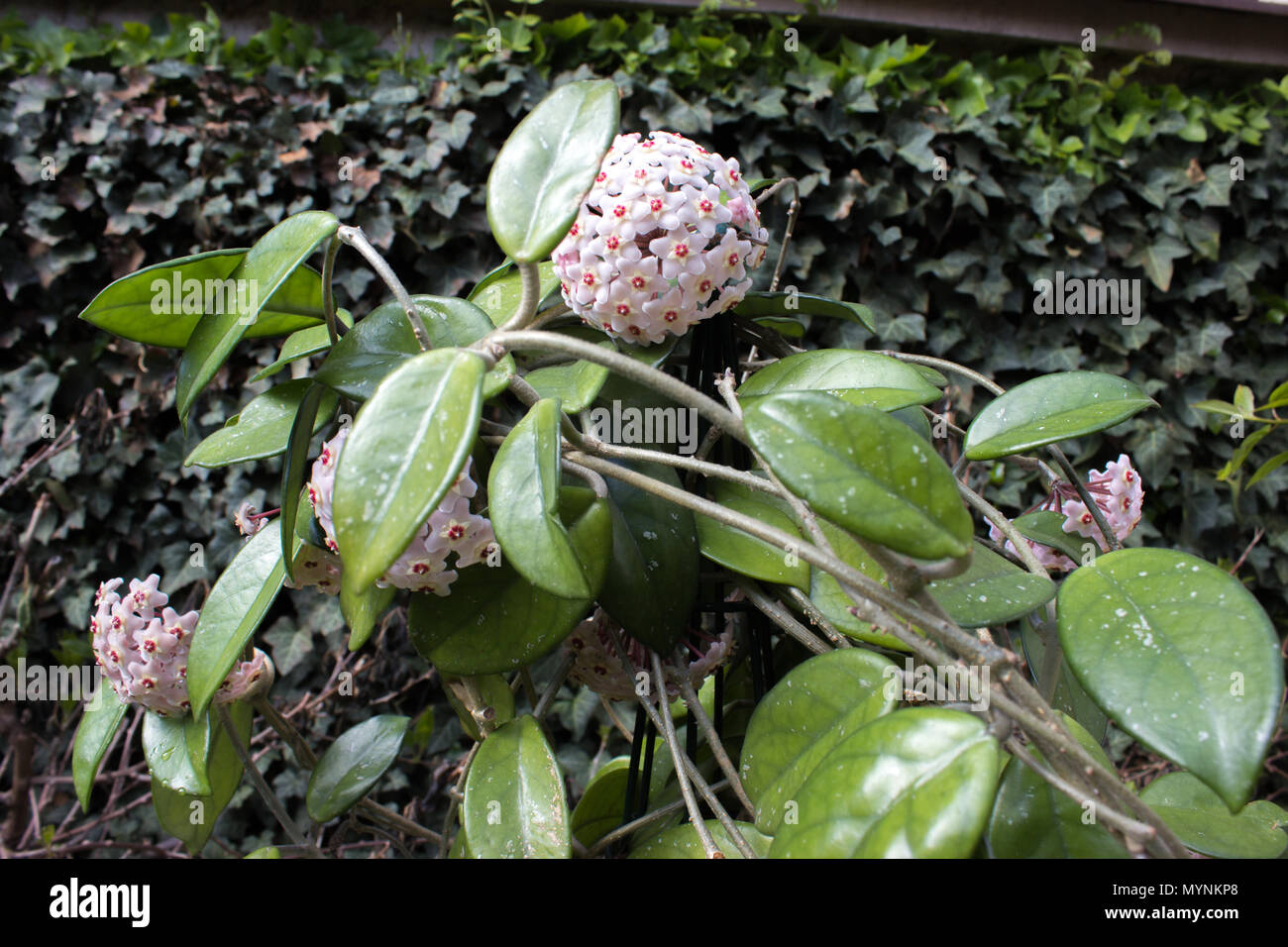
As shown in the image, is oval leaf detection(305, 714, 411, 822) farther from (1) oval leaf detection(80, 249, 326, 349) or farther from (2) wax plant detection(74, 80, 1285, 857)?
(1) oval leaf detection(80, 249, 326, 349)

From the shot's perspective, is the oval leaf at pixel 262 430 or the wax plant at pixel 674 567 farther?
the oval leaf at pixel 262 430

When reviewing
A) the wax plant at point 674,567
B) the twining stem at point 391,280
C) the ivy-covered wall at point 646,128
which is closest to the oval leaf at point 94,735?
the wax plant at point 674,567

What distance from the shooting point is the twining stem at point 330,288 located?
427mm

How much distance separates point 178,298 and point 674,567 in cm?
33

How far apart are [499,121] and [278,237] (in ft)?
5.11

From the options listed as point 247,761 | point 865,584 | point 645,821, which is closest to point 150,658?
point 247,761

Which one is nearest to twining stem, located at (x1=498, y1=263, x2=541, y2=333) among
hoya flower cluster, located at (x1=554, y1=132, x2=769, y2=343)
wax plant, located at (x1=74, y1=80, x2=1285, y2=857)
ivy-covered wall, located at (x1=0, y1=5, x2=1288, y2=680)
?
wax plant, located at (x1=74, y1=80, x2=1285, y2=857)

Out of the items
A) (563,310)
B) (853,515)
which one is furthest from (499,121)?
(853,515)

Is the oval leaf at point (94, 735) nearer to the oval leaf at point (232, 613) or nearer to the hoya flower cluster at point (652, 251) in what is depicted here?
the oval leaf at point (232, 613)

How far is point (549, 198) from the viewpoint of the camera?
0.35 metres

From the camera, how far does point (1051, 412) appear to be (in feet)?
1.52

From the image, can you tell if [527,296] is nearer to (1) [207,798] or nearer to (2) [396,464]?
(2) [396,464]

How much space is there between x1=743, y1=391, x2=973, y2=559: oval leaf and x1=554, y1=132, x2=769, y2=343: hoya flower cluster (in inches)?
7.7

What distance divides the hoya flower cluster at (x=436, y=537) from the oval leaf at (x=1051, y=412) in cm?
28
